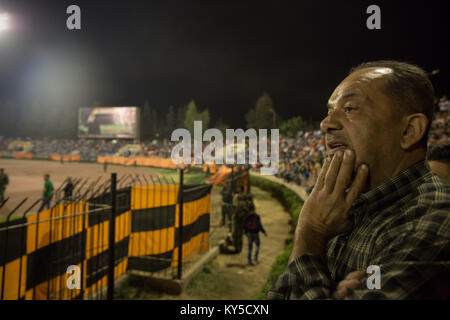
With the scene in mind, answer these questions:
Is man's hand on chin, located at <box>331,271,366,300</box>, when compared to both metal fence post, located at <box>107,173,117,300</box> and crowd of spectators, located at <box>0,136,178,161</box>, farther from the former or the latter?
crowd of spectators, located at <box>0,136,178,161</box>

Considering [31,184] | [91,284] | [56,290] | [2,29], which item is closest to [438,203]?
[56,290]

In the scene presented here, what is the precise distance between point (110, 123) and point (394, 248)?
5741 cm

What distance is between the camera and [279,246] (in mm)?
9016

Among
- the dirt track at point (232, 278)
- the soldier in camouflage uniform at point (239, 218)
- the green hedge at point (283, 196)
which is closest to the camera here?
the dirt track at point (232, 278)

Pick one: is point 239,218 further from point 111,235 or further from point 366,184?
point 366,184

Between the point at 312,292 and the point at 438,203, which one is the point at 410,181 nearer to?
the point at 438,203

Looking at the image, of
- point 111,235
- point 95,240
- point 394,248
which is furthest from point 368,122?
point 95,240

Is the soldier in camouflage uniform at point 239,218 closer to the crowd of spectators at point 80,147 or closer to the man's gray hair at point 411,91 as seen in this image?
the man's gray hair at point 411,91

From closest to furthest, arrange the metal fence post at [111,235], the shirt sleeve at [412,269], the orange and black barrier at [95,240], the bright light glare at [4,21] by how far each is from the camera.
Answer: the shirt sleeve at [412,269], the orange and black barrier at [95,240], the metal fence post at [111,235], the bright light glare at [4,21]

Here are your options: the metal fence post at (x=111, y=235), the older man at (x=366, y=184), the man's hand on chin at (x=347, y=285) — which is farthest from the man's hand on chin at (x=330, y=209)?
the metal fence post at (x=111, y=235)

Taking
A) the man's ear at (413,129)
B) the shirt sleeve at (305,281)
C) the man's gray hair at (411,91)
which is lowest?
the shirt sleeve at (305,281)

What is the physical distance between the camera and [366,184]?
1192mm

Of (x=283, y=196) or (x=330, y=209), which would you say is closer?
(x=330, y=209)

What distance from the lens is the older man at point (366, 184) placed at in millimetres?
1030
